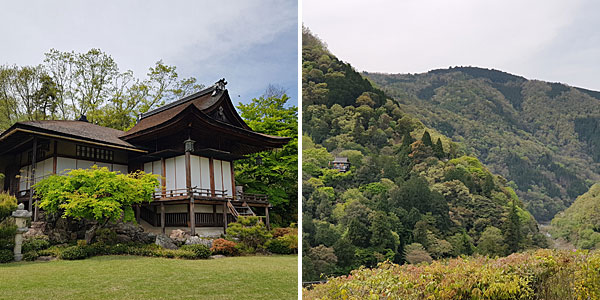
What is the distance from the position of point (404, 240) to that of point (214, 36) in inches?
362

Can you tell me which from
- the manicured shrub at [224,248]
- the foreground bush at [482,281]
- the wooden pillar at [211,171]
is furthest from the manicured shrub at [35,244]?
the foreground bush at [482,281]

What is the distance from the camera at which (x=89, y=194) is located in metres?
7.09

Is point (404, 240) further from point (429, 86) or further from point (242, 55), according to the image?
point (429, 86)

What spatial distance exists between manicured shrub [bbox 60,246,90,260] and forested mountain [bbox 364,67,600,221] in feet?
51.4

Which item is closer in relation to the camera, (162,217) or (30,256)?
(30,256)

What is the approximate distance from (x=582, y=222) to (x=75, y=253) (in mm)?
15343

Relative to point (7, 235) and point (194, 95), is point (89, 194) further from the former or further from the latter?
point (194, 95)

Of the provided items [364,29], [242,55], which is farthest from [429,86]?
[242,55]

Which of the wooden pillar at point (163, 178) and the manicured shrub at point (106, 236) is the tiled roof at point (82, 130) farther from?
the manicured shrub at point (106, 236)

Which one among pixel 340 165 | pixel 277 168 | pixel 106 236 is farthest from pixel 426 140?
pixel 106 236

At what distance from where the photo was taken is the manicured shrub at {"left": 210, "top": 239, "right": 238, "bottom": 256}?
7629 mm

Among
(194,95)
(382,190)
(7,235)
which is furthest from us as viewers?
(382,190)

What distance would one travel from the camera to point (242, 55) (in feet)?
45.7

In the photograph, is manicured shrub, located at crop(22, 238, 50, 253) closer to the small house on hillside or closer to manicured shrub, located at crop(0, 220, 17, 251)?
manicured shrub, located at crop(0, 220, 17, 251)
